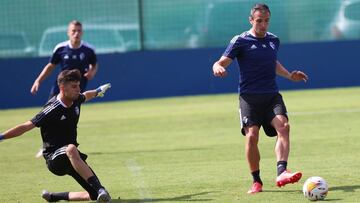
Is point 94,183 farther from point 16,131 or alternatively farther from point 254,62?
point 254,62

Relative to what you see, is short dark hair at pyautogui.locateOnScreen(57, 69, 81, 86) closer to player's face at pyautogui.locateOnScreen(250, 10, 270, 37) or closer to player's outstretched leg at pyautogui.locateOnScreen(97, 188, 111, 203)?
player's outstretched leg at pyautogui.locateOnScreen(97, 188, 111, 203)

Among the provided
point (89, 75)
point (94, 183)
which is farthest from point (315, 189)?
point (89, 75)

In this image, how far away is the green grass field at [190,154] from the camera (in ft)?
33.1

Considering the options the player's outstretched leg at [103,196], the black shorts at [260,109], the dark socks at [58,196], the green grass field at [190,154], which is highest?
the black shorts at [260,109]

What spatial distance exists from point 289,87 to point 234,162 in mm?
13607

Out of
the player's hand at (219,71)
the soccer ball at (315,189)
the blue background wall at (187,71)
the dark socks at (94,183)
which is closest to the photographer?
the soccer ball at (315,189)

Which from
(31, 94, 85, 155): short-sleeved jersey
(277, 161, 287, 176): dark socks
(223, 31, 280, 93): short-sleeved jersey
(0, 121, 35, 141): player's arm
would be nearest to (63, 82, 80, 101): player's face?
(31, 94, 85, 155): short-sleeved jersey

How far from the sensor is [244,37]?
10.1 meters

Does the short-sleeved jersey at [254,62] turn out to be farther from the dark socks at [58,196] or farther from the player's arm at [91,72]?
the player's arm at [91,72]

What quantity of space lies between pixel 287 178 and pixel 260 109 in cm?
107

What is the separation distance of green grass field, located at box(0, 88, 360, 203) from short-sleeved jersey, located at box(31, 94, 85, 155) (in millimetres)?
817

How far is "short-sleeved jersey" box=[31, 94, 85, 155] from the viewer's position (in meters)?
9.49

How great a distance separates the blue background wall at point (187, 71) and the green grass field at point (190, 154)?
3023mm

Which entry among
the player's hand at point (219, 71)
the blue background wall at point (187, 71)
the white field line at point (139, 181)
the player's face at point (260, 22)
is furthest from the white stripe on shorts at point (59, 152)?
the blue background wall at point (187, 71)
